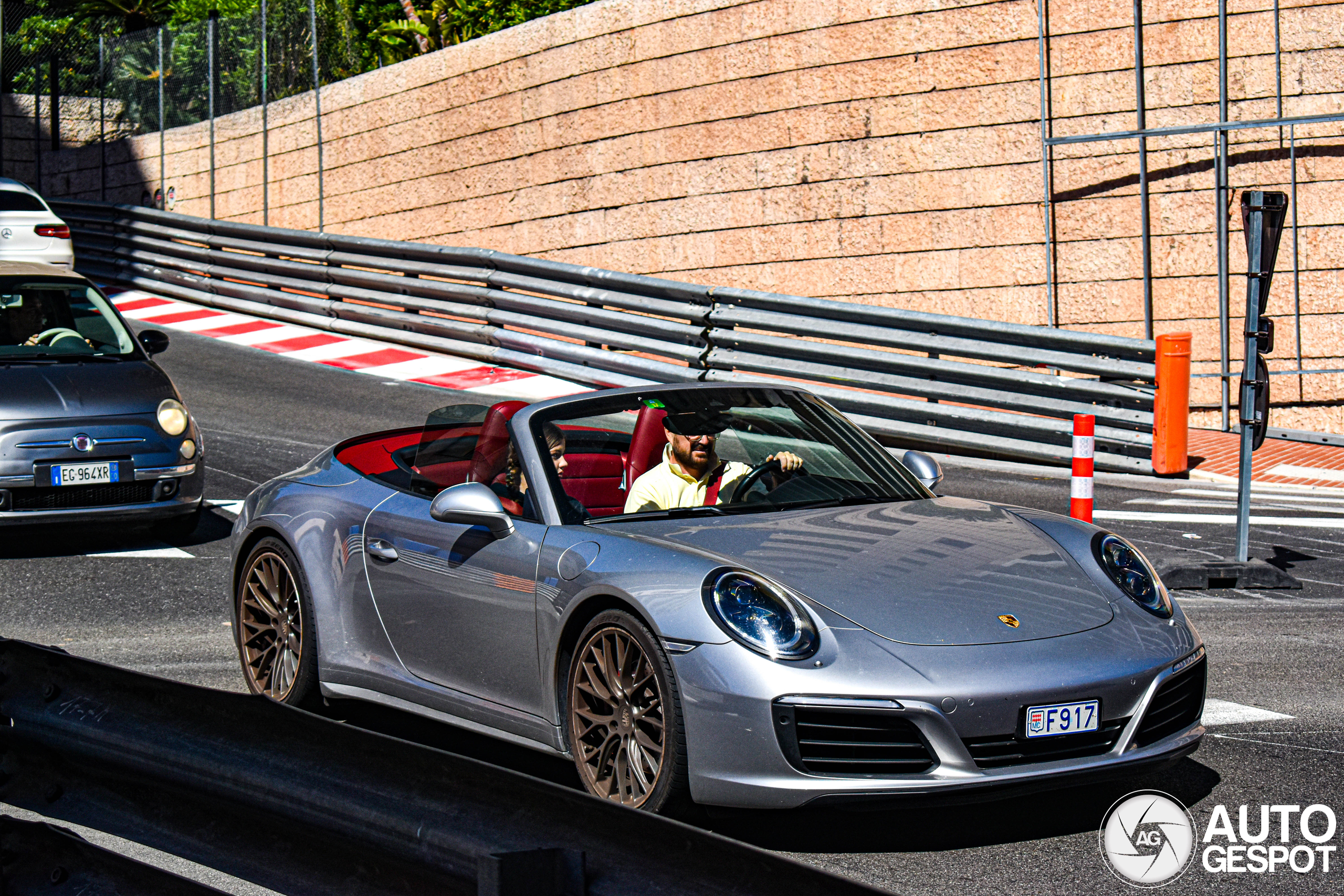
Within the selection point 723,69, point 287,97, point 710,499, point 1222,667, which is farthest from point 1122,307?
point 287,97

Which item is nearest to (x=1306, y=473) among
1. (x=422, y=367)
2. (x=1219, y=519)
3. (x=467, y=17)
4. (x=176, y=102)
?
(x=1219, y=519)

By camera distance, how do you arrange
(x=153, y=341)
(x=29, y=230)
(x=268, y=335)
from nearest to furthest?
1. (x=153, y=341)
2. (x=29, y=230)
3. (x=268, y=335)

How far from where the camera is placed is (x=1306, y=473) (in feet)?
40.4

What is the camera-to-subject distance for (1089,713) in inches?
163

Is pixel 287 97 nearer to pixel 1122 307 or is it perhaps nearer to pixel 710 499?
pixel 1122 307

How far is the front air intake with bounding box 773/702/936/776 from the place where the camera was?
3998mm

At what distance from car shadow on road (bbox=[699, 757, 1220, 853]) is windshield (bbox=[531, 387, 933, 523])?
111cm

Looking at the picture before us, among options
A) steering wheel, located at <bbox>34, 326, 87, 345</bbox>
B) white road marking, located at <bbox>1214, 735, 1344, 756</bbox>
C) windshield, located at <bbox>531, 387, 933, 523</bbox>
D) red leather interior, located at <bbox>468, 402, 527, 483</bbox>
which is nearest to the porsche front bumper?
windshield, located at <bbox>531, 387, 933, 523</bbox>

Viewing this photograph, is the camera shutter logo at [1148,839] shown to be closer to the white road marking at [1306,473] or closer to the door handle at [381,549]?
the door handle at [381,549]

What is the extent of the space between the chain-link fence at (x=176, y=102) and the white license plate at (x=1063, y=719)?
2047 centimetres

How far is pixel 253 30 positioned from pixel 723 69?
9.71 m

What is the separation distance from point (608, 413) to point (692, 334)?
8.64m

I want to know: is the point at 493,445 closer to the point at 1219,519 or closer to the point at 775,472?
the point at 775,472

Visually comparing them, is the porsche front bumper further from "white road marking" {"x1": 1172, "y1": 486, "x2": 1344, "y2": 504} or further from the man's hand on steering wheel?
"white road marking" {"x1": 1172, "y1": 486, "x2": 1344, "y2": 504}
